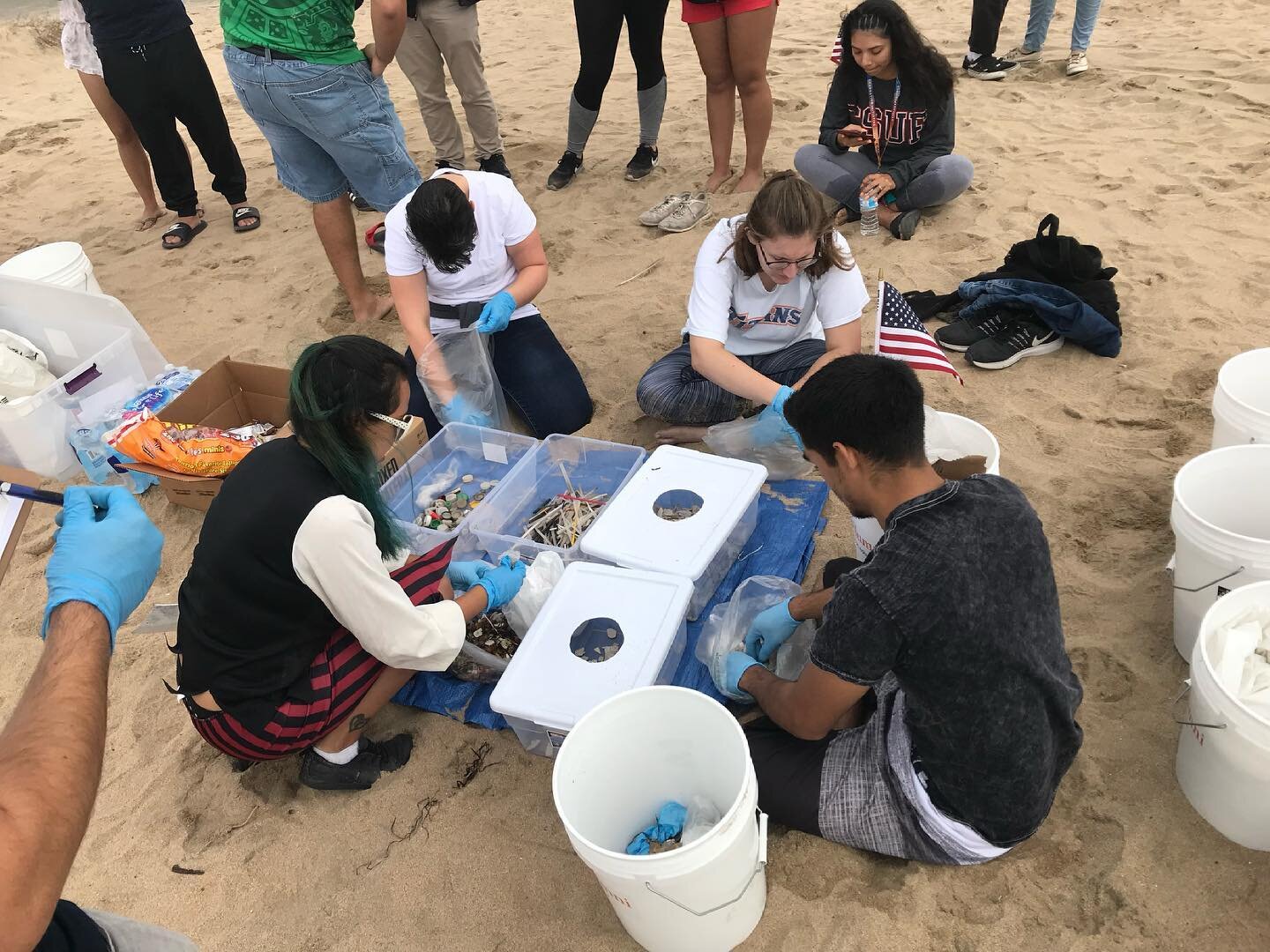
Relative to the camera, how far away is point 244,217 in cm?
522

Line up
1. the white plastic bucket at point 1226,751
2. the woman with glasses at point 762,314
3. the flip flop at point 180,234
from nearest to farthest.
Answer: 1. the white plastic bucket at point 1226,751
2. the woman with glasses at point 762,314
3. the flip flop at point 180,234

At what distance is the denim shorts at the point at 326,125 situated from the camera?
3449mm

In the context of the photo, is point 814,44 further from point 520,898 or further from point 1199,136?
point 520,898

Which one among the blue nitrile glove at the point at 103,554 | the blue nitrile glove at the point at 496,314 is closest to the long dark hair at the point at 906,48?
the blue nitrile glove at the point at 496,314

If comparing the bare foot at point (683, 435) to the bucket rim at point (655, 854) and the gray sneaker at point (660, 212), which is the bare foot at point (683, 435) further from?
the gray sneaker at point (660, 212)

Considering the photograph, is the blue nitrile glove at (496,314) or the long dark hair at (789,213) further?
the blue nitrile glove at (496,314)

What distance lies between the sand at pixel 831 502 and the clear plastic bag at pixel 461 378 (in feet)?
1.49

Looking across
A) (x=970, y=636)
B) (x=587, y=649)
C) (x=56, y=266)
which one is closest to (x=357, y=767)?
(x=587, y=649)

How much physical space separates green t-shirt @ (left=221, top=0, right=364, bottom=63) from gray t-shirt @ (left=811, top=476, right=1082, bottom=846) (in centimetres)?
309

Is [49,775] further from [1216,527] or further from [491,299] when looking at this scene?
[491,299]

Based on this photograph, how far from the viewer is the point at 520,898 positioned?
2018 mm

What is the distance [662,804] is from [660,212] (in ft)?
11.4

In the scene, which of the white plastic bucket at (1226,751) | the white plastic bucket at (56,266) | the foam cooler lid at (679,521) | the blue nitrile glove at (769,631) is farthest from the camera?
the white plastic bucket at (56,266)

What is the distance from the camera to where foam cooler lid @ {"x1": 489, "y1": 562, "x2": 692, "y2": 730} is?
2123 mm
